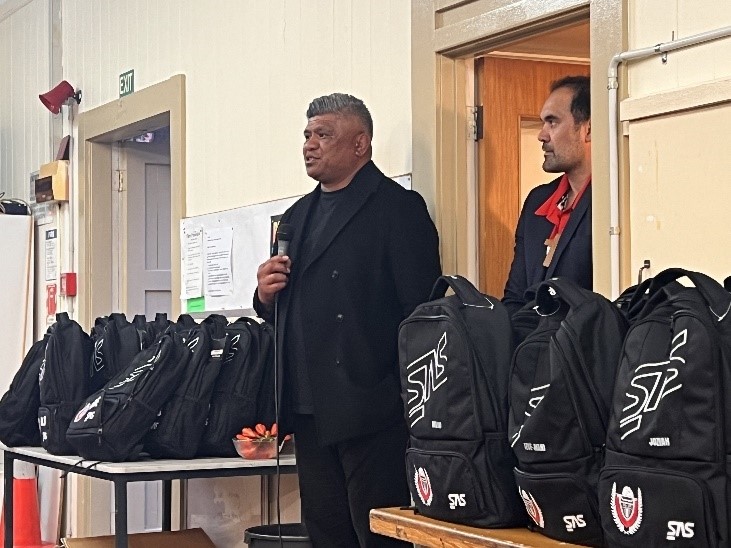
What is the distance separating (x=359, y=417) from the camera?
333cm

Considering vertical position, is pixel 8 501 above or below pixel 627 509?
below

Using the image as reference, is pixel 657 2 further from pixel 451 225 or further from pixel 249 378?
pixel 249 378

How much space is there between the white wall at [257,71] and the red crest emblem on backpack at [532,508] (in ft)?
5.99

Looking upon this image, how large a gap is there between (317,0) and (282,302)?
1.22 meters

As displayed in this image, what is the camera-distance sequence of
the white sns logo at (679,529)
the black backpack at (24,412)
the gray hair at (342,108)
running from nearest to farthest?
the white sns logo at (679,529), the gray hair at (342,108), the black backpack at (24,412)

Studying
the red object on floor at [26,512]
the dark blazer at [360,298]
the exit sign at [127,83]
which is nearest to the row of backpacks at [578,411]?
the dark blazer at [360,298]

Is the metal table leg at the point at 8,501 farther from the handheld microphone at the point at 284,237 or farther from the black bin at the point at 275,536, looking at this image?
the handheld microphone at the point at 284,237

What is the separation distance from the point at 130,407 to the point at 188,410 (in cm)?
18

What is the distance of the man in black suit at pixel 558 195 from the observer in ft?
10.5

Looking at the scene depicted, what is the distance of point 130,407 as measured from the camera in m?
3.93

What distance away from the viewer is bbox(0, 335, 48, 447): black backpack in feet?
15.5

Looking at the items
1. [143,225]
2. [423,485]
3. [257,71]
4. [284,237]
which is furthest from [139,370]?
[143,225]

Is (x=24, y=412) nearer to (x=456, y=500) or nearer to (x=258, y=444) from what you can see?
(x=258, y=444)

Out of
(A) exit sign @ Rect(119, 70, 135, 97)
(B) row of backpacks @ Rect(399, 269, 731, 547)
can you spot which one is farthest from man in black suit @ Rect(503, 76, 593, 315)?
(A) exit sign @ Rect(119, 70, 135, 97)
